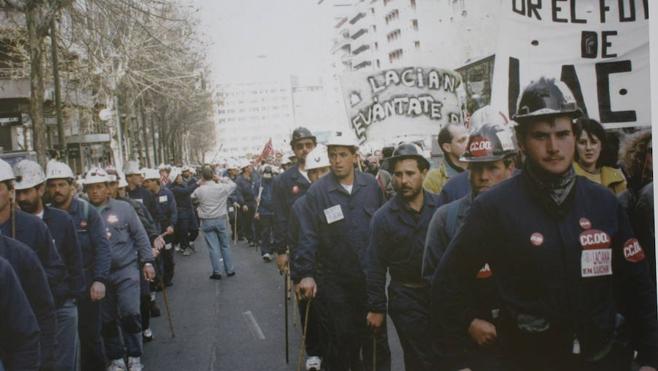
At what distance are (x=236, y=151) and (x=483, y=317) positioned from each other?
2244 inches

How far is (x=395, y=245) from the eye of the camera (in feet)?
14.7

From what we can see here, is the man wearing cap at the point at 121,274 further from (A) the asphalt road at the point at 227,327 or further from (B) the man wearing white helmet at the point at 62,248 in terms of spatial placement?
(B) the man wearing white helmet at the point at 62,248

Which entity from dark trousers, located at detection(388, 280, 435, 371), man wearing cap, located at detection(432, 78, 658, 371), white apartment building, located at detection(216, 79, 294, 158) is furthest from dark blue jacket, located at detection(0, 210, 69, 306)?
white apartment building, located at detection(216, 79, 294, 158)

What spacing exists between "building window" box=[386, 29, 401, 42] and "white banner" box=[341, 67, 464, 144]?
7457 centimetres

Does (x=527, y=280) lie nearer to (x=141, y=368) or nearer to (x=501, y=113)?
(x=501, y=113)

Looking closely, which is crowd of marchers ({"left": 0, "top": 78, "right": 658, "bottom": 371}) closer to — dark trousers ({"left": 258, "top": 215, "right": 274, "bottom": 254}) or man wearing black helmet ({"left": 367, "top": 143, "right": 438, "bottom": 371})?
man wearing black helmet ({"left": 367, "top": 143, "right": 438, "bottom": 371})

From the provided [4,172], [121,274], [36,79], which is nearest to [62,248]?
[4,172]

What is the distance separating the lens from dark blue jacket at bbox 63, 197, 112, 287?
5.58 meters

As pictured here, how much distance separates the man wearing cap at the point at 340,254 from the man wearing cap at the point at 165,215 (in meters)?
5.96

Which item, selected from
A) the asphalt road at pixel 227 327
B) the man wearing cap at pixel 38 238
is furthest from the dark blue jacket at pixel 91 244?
the asphalt road at pixel 227 327

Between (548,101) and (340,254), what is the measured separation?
2530mm

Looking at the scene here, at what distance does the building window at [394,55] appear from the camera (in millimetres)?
80650

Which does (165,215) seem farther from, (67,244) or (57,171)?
(67,244)

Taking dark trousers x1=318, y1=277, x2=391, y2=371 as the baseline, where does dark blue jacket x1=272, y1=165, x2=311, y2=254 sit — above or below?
above
